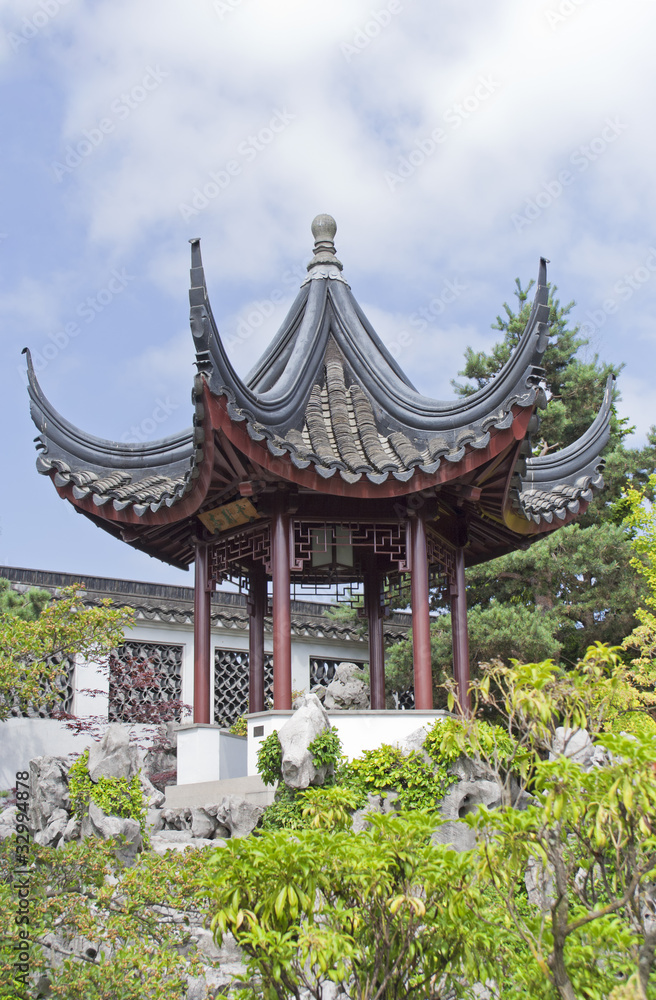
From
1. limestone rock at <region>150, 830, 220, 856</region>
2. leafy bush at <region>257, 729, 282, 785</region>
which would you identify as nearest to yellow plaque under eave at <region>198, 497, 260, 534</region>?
leafy bush at <region>257, 729, 282, 785</region>

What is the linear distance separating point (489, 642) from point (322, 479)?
5365mm

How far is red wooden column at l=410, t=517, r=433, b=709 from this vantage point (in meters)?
9.72

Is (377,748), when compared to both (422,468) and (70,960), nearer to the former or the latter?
(422,468)

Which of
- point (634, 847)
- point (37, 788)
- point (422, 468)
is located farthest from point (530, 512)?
point (634, 847)

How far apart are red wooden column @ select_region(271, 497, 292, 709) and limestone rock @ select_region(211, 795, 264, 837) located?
974 millimetres

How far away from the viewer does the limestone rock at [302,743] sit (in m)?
8.65

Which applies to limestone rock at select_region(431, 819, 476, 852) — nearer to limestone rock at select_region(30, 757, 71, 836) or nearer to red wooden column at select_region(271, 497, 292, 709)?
red wooden column at select_region(271, 497, 292, 709)

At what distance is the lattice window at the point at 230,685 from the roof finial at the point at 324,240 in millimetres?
6798

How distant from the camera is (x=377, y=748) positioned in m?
9.09

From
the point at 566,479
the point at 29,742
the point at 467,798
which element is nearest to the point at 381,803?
the point at 467,798

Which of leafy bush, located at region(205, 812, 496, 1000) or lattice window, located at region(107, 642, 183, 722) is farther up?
lattice window, located at region(107, 642, 183, 722)

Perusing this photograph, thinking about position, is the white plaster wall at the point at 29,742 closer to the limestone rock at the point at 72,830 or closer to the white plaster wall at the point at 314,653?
the white plaster wall at the point at 314,653

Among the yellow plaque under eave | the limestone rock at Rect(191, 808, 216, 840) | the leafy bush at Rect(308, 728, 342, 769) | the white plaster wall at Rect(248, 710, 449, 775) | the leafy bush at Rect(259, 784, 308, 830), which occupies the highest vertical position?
the yellow plaque under eave

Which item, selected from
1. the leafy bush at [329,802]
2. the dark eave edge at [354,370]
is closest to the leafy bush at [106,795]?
the leafy bush at [329,802]
